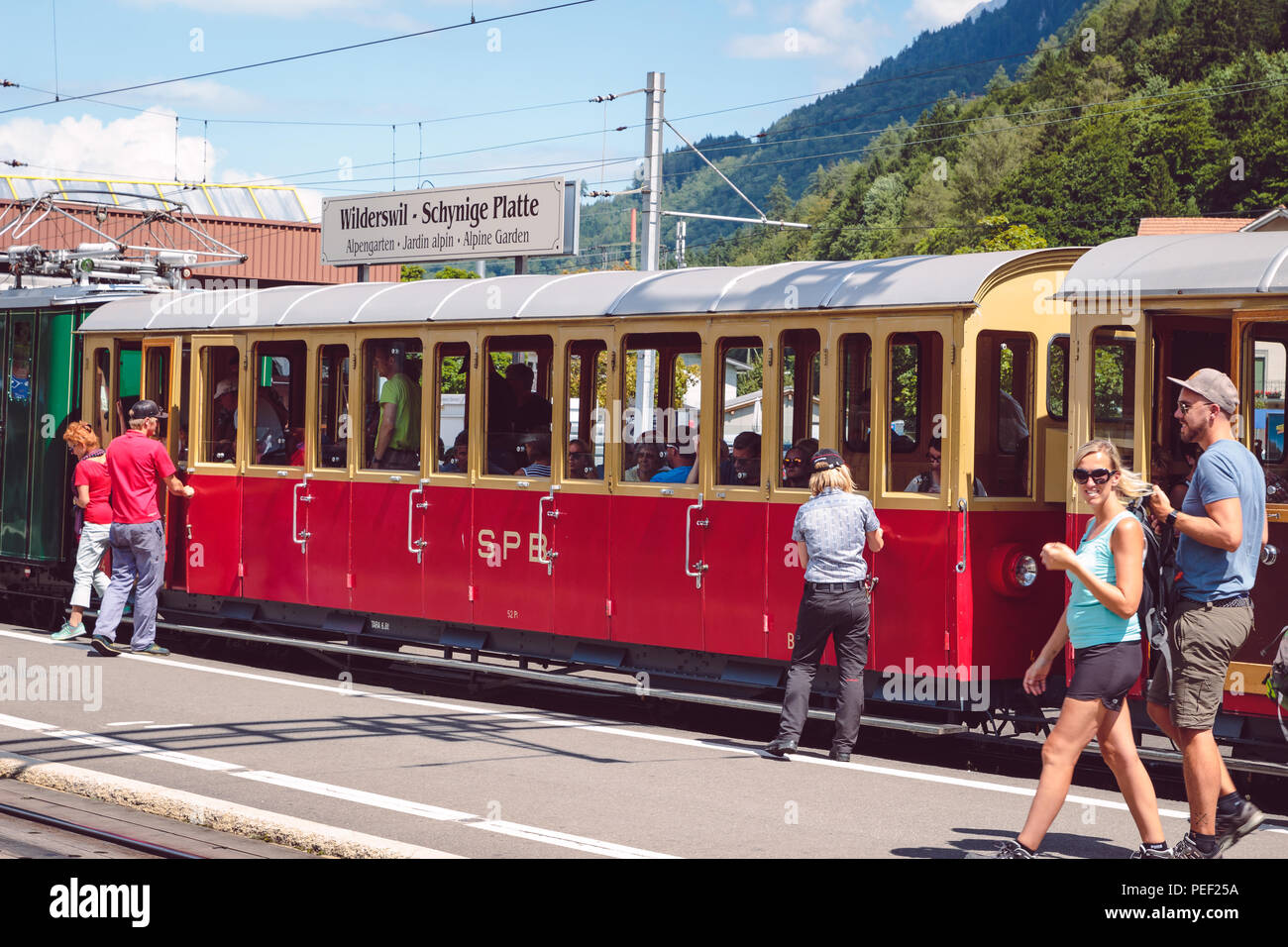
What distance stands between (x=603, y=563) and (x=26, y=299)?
813 cm

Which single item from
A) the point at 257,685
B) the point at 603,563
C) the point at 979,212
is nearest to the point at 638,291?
the point at 603,563

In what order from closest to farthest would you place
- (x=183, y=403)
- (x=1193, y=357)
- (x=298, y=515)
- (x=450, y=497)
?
1. (x=1193, y=357)
2. (x=450, y=497)
3. (x=298, y=515)
4. (x=183, y=403)

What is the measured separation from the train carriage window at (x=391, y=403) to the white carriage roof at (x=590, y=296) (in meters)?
0.25

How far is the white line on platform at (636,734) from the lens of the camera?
334 inches

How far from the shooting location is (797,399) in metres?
10.3

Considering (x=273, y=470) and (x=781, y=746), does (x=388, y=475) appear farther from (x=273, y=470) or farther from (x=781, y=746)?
(x=781, y=746)

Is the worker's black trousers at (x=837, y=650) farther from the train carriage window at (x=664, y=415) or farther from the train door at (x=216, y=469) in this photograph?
the train door at (x=216, y=469)

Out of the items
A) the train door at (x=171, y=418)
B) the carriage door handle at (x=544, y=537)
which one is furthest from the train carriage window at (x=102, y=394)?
the carriage door handle at (x=544, y=537)

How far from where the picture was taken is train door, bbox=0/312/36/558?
51.8ft

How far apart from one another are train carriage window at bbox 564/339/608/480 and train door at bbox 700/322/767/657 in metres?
0.99

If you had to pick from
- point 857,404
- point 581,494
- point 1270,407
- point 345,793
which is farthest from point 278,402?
point 1270,407

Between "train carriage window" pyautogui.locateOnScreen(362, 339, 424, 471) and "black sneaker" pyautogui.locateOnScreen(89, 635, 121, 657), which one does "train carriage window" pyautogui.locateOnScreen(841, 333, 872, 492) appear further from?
"black sneaker" pyautogui.locateOnScreen(89, 635, 121, 657)

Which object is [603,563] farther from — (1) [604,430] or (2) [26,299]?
(2) [26,299]

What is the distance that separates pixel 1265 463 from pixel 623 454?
4.39 meters
